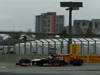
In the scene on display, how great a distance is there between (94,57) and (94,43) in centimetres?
813

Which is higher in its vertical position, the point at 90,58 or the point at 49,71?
the point at 49,71

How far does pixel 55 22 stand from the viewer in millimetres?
194750

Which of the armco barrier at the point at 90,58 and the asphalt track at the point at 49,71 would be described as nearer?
the asphalt track at the point at 49,71

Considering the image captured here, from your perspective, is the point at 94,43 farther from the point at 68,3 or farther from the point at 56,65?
the point at 56,65

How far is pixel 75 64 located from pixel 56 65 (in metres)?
2.38

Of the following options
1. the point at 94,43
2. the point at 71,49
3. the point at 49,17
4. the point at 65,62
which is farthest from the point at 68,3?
the point at 49,17

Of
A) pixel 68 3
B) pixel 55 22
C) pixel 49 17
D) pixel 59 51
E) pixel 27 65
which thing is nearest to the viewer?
pixel 27 65

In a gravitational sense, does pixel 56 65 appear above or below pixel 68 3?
below

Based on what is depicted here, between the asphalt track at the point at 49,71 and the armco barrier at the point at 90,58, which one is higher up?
the asphalt track at the point at 49,71

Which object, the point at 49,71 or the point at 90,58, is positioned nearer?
the point at 49,71

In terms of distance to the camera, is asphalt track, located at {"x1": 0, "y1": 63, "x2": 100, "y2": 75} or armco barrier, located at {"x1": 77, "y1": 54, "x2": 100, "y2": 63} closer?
asphalt track, located at {"x1": 0, "y1": 63, "x2": 100, "y2": 75}

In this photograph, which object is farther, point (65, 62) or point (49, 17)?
point (49, 17)

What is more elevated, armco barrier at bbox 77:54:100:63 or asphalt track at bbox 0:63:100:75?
→ asphalt track at bbox 0:63:100:75

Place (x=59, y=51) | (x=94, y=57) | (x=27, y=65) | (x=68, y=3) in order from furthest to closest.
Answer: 1. (x=68, y=3)
2. (x=59, y=51)
3. (x=94, y=57)
4. (x=27, y=65)
